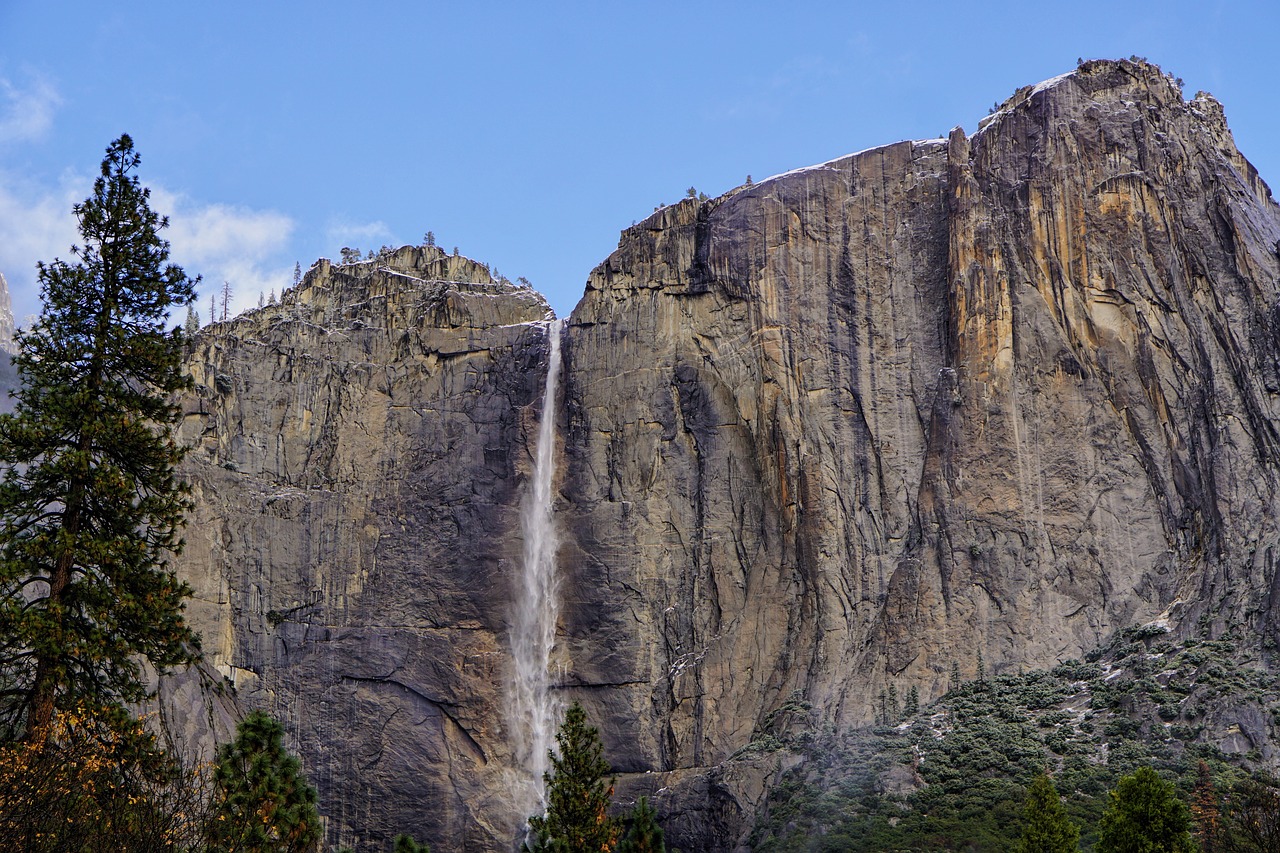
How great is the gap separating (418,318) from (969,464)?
28.1 m

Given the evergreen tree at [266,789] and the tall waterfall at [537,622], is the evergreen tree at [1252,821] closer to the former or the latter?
the evergreen tree at [266,789]

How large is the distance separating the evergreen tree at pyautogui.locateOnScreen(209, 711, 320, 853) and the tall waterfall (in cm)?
3359

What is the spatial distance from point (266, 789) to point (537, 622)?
3830cm

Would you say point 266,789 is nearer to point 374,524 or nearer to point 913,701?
point 913,701

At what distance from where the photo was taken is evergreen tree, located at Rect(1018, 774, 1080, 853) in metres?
37.3

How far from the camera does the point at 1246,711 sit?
153 feet

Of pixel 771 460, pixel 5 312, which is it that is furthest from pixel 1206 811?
pixel 5 312

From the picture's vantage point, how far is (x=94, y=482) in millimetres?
21031

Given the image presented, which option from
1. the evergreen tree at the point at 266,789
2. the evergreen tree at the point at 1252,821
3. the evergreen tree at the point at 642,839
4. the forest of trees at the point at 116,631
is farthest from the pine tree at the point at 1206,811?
the evergreen tree at the point at 266,789

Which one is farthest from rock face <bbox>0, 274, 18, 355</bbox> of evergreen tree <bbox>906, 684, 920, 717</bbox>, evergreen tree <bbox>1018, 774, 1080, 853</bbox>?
evergreen tree <bbox>1018, 774, 1080, 853</bbox>

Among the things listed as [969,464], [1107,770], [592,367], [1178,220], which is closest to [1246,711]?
[1107,770]

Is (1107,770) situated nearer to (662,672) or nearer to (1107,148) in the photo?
(662,672)

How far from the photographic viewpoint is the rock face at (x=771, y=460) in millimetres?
56469

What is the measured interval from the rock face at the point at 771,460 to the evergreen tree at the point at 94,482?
35855 mm
